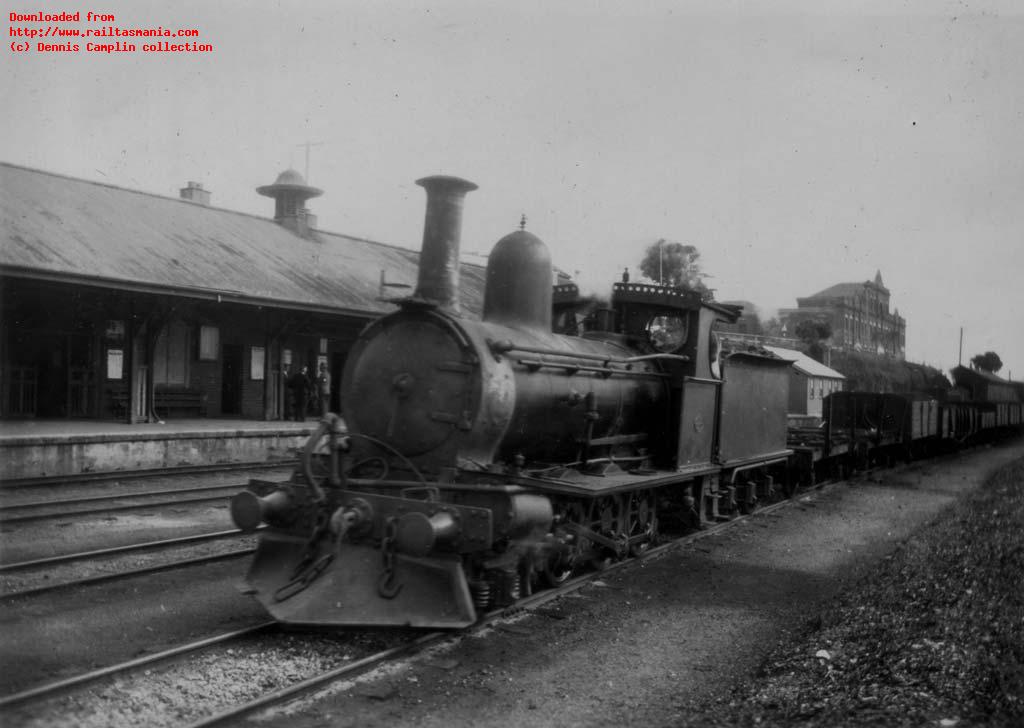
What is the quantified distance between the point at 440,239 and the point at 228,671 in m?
3.58

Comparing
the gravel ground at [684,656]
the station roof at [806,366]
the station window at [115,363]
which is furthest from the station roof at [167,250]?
the station roof at [806,366]

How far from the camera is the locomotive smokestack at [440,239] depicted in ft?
23.0

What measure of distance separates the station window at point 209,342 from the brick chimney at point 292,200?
6.75 meters

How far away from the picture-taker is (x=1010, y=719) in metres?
4.21

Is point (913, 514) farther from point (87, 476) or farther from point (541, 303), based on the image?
point (87, 476)

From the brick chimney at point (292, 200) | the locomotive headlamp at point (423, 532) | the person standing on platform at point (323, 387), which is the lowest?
the locomotive headlamp at point (423, 532)

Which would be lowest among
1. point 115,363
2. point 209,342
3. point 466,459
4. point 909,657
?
point 909,657

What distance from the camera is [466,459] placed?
258 inches

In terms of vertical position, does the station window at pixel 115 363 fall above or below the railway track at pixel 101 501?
above

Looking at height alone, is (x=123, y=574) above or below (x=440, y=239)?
below

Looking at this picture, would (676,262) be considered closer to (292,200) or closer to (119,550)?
(292,200)

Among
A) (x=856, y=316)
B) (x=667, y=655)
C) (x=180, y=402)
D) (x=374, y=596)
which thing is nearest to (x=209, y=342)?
(x=180, y=402)

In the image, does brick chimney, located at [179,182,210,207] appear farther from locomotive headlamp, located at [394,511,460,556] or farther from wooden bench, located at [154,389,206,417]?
locomotive headlamp, located at [394,511,460,556]

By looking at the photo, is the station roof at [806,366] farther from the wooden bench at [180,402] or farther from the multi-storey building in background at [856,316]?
the wooden bench at [180,402]
